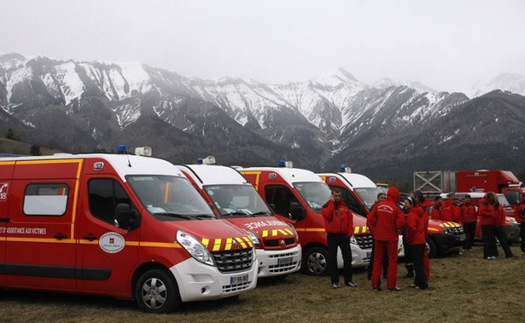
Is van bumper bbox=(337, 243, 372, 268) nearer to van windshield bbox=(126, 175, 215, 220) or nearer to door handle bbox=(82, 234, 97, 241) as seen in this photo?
van windshield bbox=(126, 175, 215, 220)

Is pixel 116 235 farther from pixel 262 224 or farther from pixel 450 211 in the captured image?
pixel 450 211

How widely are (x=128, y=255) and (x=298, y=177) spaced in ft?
18.7

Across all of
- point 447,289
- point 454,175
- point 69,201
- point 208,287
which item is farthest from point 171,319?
point 454,175

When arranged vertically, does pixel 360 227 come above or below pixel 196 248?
above

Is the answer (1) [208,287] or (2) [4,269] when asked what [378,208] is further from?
(2) [4,269]

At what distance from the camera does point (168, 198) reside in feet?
31.5

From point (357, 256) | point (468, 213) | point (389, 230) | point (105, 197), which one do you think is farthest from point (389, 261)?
point (468, 213)

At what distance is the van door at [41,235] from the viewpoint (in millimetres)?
9500

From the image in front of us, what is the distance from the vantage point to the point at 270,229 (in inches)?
448

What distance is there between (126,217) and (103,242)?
0.66m

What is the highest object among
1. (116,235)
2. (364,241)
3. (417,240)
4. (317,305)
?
(116,235)

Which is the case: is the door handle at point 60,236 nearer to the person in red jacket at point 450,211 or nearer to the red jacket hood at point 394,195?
the red jacket hood at point 394,195

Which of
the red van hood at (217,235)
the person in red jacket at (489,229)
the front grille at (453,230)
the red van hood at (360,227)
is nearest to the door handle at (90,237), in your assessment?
the red van hood at (217,235)

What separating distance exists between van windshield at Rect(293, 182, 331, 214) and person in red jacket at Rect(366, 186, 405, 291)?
96.1 inches
